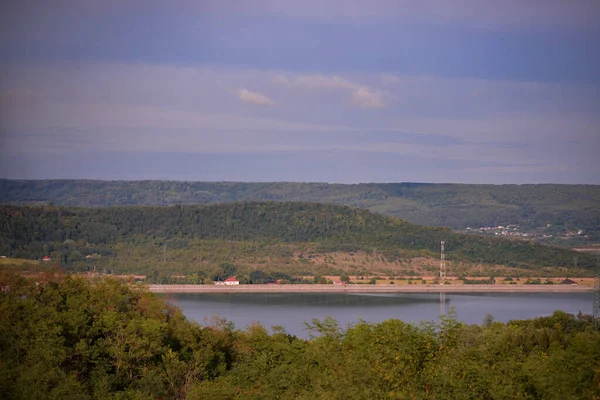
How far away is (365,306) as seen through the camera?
147 ft

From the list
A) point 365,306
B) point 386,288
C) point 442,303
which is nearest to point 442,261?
point 386,288

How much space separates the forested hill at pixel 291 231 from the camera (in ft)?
214

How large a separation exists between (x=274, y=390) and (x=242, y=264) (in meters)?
49.8

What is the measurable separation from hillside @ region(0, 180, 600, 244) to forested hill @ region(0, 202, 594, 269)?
11.9 m

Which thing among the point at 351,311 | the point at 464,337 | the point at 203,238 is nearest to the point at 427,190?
the point at 203,238

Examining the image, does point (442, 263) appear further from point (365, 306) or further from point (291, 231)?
A: point (365, 306)

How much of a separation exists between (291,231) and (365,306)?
103ft

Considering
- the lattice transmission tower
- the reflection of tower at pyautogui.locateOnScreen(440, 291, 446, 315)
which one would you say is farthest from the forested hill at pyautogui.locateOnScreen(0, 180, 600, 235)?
the reflection of tower at pyautogui.locateOnScreen(440, 291, 446, 315)

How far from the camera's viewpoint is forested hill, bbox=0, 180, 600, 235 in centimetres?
9675

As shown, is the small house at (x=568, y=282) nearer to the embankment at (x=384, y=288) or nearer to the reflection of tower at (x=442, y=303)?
the embankment at (x=384, y=288)

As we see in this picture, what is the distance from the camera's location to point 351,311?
41.6 metres

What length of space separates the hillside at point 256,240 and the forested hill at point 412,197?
16.7m

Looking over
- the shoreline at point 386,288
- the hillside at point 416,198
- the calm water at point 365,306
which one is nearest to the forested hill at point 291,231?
the shoreline at point 386,288

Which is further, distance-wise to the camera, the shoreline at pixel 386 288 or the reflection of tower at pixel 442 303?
the shoreline at pixel 386 288
